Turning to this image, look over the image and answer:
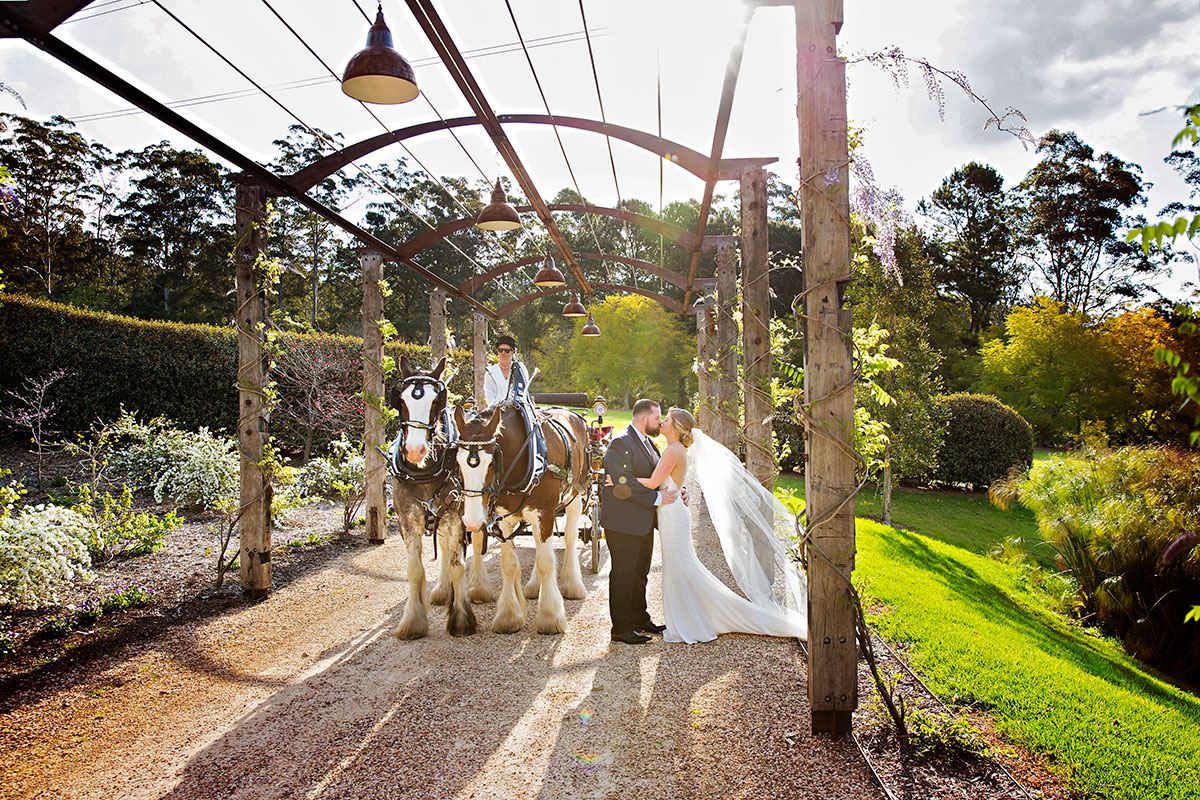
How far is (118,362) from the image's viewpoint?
12000 mm

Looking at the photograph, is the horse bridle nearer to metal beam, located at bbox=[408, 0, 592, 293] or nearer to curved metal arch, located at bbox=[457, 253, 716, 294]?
metal beam, located at bbox=[408, 0, 592, 293]

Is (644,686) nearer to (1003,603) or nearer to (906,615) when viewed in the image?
(906,615)

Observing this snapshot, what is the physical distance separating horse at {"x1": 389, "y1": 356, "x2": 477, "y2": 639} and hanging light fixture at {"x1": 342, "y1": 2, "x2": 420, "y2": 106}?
1820 millimetres

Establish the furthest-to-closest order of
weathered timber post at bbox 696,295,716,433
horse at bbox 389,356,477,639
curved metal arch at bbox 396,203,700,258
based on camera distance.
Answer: weathered timber post at bbox 696,295,716,433, curved metal arch at bbox 396,203,700,258, horse at bbox 389,356,477,639

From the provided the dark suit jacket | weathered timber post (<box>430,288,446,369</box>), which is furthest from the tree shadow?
weathered timber post (<box>430,288,446,369</box>)

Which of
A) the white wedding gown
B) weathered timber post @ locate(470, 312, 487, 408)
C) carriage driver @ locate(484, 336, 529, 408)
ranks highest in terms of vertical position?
weathered timber post @ locate(470, 312, 487, 408)

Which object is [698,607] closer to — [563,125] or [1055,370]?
[563,125]

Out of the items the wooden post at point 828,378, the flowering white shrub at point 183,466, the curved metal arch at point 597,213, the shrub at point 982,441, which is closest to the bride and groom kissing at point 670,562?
the wooden post at point 828,378

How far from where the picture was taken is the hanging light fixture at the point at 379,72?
3.70 metres

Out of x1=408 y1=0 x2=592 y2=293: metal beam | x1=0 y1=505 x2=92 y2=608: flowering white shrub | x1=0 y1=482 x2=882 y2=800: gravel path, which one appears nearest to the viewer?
x1=0 y1=482 x2=882 y2=800: gravel path

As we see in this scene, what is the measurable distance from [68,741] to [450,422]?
2.82 meters

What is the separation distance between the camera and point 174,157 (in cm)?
3070

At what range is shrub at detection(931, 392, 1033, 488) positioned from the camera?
598 inches

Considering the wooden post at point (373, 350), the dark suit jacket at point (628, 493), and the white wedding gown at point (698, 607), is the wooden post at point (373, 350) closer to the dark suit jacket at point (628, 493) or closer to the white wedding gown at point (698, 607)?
the dark suit jacket at point (628, 493)
